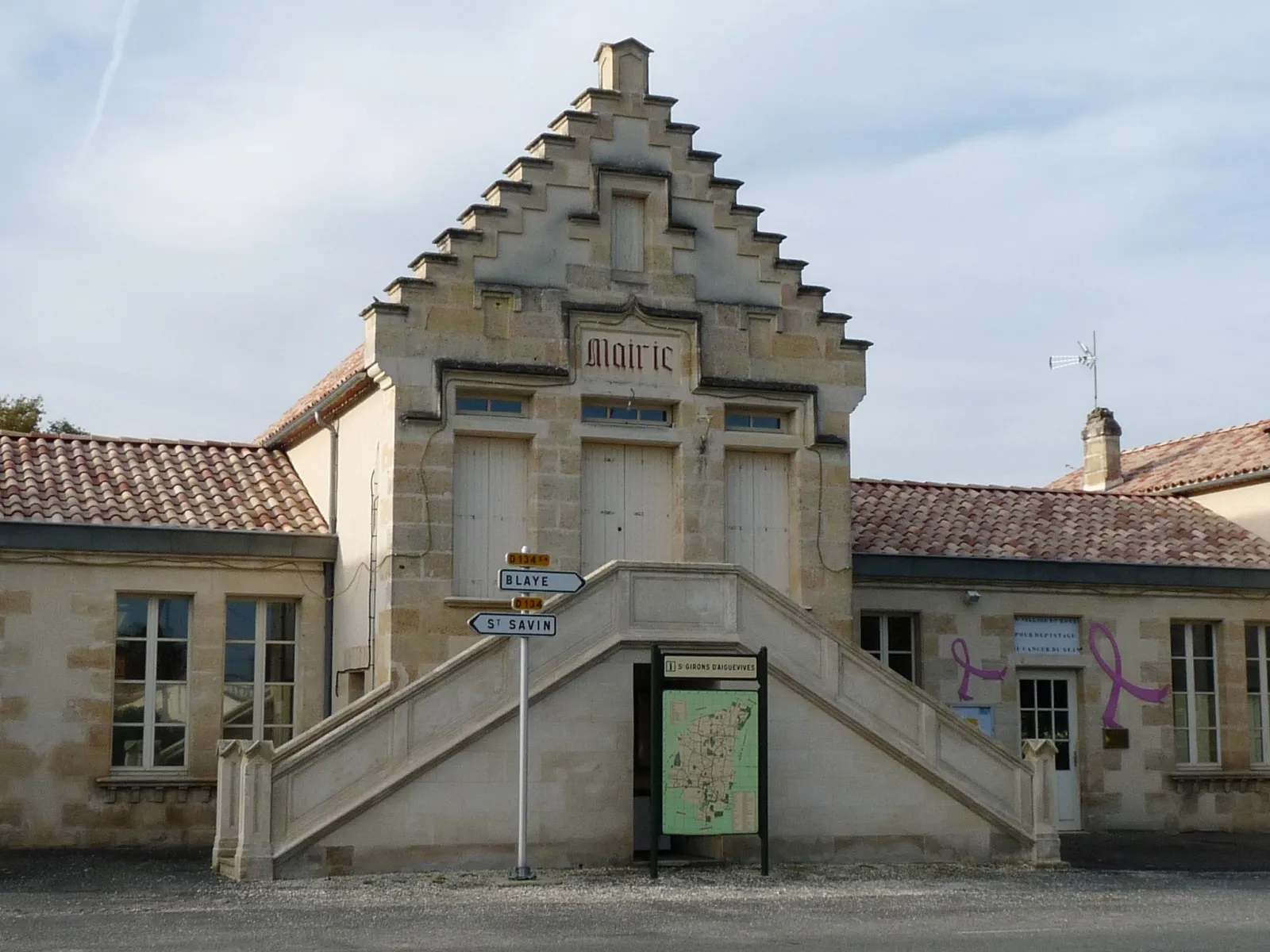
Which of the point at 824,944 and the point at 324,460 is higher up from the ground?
the point at 324,460

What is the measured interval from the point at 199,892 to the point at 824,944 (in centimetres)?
597

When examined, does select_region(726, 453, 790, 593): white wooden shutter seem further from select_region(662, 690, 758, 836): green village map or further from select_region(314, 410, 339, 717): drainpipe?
select_region(314, 410, 339, 717): drainpipe

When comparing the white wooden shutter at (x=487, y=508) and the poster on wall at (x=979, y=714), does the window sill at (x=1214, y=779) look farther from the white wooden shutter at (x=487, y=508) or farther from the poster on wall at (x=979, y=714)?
the white wooden shutter at (x=487, y=508)

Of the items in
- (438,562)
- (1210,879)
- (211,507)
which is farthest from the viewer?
(211,507)

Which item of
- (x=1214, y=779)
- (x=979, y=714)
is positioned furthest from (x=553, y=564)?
(x=1214, y=779)

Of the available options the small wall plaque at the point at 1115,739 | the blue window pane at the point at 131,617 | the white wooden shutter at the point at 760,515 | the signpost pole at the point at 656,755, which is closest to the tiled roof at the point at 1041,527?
the white wooden shutter at the point at 760,515

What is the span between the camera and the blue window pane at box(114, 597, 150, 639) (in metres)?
21.2

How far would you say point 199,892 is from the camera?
1546cm

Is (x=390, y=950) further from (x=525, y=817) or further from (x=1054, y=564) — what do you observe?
(x=1054, y=564)

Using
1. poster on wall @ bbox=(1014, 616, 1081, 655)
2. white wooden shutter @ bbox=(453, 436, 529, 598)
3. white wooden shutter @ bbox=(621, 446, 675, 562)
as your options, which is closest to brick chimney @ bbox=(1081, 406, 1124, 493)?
poster on wall @ bbox=(1014, 616, 1081, 655)

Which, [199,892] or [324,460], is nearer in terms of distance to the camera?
[199,892]

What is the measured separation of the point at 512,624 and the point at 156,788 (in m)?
6.29

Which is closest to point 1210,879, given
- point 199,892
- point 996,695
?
point 996,695

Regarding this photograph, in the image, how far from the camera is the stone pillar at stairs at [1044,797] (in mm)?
19406
